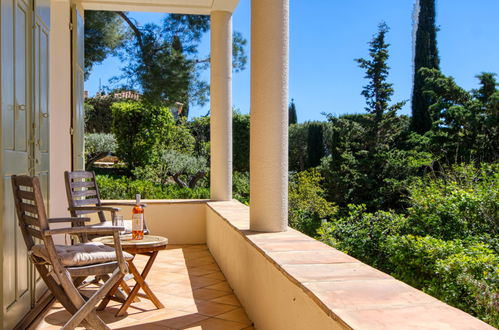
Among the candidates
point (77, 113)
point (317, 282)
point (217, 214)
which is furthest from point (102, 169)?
point (317, 282)

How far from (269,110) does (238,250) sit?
1022mm

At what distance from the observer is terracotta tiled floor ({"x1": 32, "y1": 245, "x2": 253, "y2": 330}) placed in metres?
2.95

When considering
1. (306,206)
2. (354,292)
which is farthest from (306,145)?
(354,292)

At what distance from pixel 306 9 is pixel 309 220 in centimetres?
1429

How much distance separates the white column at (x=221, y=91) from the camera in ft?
18.2

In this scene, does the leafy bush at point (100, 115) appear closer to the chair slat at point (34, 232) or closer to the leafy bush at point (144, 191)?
the leafy bush at point (144, 191)

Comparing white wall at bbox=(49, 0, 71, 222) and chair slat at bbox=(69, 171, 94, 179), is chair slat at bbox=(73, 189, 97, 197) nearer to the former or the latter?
chair slat at bbox=(69, 171, 94, 179)

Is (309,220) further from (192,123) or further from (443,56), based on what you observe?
(443,56)

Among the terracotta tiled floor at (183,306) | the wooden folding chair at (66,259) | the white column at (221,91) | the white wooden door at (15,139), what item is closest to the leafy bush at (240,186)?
the white column at (221,91)

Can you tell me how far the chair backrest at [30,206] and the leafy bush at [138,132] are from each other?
33.5ft

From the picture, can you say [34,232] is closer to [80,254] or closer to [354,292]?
[80,254]

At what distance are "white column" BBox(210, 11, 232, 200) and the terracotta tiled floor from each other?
1339 mm

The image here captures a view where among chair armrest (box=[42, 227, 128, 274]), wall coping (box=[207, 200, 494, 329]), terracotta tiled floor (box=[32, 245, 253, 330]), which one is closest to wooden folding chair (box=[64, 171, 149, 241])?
terracotta tiled floor (box=[32, 245, 253, 330])

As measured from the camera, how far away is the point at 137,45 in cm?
951
